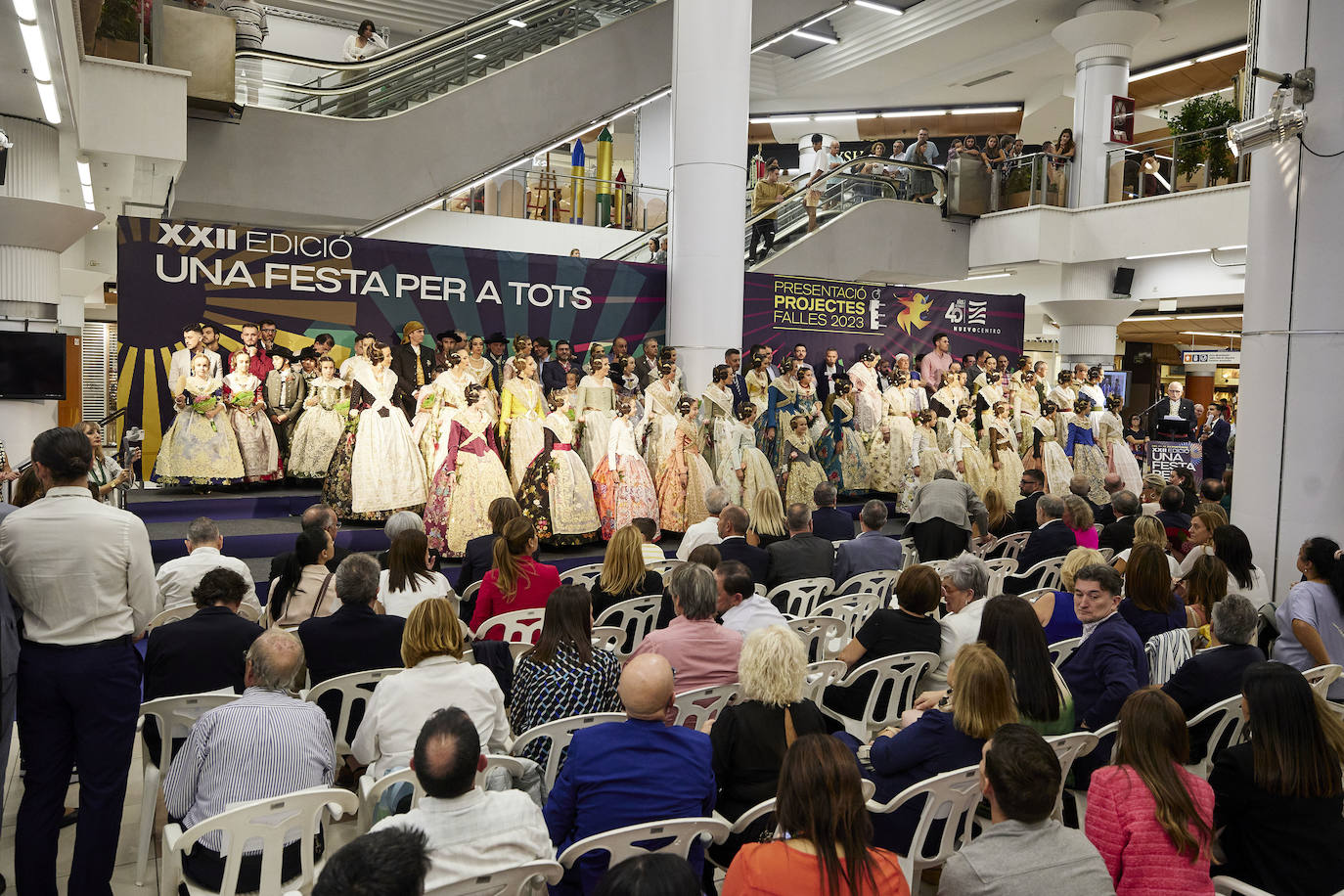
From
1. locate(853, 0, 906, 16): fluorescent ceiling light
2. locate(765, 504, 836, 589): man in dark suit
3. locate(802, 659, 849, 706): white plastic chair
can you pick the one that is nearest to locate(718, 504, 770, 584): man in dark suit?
locate(765, 504, 836, 589): man in dark suit

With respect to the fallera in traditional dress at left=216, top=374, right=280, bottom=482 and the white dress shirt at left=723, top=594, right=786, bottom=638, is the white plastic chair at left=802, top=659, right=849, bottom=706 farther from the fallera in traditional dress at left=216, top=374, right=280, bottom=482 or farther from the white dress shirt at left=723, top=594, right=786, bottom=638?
the fallera in traditional dress at left=216, top=374, right=280, bottom=482

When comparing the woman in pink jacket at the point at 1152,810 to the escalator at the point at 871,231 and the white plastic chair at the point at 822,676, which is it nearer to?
the white plastic chair at the point at 822,676

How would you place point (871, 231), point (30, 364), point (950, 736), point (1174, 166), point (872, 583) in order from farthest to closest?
point (871, 231) < point (1174, 166) < point (30, 364) < point (872, 583) < point (950, 736)

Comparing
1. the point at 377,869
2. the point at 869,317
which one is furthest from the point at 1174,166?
the point at 377,869

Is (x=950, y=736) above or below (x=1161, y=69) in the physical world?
below

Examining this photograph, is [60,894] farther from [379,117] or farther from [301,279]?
[379,117]

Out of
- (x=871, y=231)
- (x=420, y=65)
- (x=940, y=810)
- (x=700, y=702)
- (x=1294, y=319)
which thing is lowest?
(x=940, y=810)

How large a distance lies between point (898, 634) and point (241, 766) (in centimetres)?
230

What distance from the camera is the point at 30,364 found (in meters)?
8.04

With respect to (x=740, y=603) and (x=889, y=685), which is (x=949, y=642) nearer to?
(x=889, y=685)

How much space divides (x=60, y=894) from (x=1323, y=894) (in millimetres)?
3667

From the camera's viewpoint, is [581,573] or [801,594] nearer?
[801,594]

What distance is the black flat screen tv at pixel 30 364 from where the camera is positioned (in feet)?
25.9

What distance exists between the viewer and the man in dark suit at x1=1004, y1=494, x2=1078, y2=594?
19.9 ft
